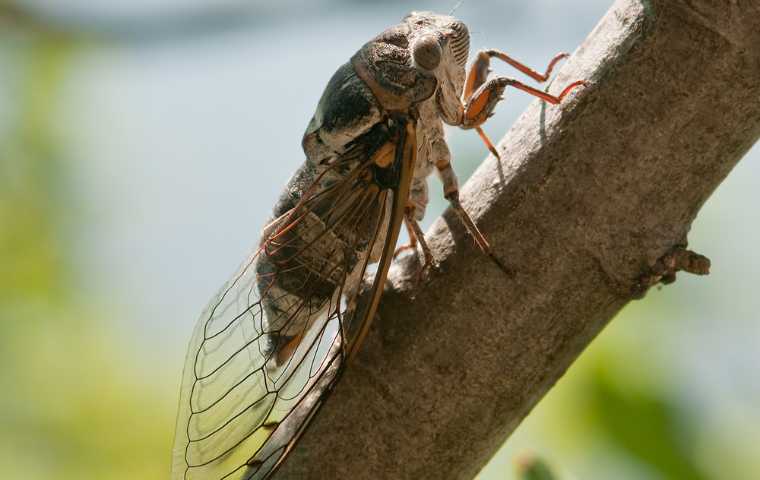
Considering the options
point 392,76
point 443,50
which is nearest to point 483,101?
point 443,50

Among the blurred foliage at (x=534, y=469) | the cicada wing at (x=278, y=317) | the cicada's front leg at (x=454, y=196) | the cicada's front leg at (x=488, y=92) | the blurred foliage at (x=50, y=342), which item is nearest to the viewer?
the blurred foliage at (x=534, y=469)

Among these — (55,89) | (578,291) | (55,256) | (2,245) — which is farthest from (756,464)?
(55,89)

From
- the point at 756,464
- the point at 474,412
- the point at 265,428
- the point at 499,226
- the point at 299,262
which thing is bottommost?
the point at 756,464

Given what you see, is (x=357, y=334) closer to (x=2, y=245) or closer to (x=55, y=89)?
(x=2, y=245)

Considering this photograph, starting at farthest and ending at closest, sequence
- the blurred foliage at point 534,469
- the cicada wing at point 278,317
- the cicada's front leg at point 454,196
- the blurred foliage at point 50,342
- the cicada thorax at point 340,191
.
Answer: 1. the blurred foliage at point 50,342
2. the cicada thorax at point 340,191
3. the cicada wing at point 278,317
4. the cicada's front leg at point 454,196
5. the blurred foliage at point 534,469

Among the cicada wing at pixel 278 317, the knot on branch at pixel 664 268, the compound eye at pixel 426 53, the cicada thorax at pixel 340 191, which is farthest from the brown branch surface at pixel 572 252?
the compound eye at pixel 426 53

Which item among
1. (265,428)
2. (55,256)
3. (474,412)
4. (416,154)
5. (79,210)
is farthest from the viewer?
(79,210)

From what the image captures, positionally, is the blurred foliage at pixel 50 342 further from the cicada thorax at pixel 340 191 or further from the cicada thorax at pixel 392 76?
the cicada thorax at pixel 392 76

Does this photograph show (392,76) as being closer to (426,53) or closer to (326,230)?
(426,53)
